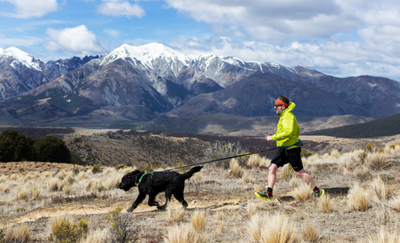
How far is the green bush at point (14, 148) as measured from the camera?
30141mm

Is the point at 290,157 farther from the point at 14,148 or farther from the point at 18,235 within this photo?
the point at 14,148

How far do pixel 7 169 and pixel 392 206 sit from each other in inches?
974

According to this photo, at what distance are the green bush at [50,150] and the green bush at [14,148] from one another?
1.21 metres

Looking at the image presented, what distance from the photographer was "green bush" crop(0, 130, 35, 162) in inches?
1187

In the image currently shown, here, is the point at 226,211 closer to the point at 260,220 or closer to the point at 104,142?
the point at 260,220

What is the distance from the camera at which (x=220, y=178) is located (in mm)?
12477

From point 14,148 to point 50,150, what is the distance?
4.64m

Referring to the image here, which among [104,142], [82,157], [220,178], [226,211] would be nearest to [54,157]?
[82,157]

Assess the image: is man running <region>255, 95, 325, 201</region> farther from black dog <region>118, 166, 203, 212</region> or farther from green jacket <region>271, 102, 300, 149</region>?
black dog <region>118, 166, 203, 212</region>

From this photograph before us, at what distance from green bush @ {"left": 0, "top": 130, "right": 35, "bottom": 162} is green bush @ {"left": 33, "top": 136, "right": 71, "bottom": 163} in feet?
3.99

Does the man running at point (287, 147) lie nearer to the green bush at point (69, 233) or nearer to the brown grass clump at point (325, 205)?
the brown grass clump at point (325, 205)

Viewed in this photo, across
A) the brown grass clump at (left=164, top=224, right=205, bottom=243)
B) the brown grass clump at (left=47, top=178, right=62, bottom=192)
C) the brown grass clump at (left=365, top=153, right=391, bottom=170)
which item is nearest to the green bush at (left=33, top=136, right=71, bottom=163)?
the brown grass clump at (left=47, top=178, right=62, bottom=192)

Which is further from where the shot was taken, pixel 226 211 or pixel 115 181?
pixel 115 181

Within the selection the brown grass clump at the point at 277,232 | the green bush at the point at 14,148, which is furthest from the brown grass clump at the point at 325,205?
the green bush at the point at 14,148
